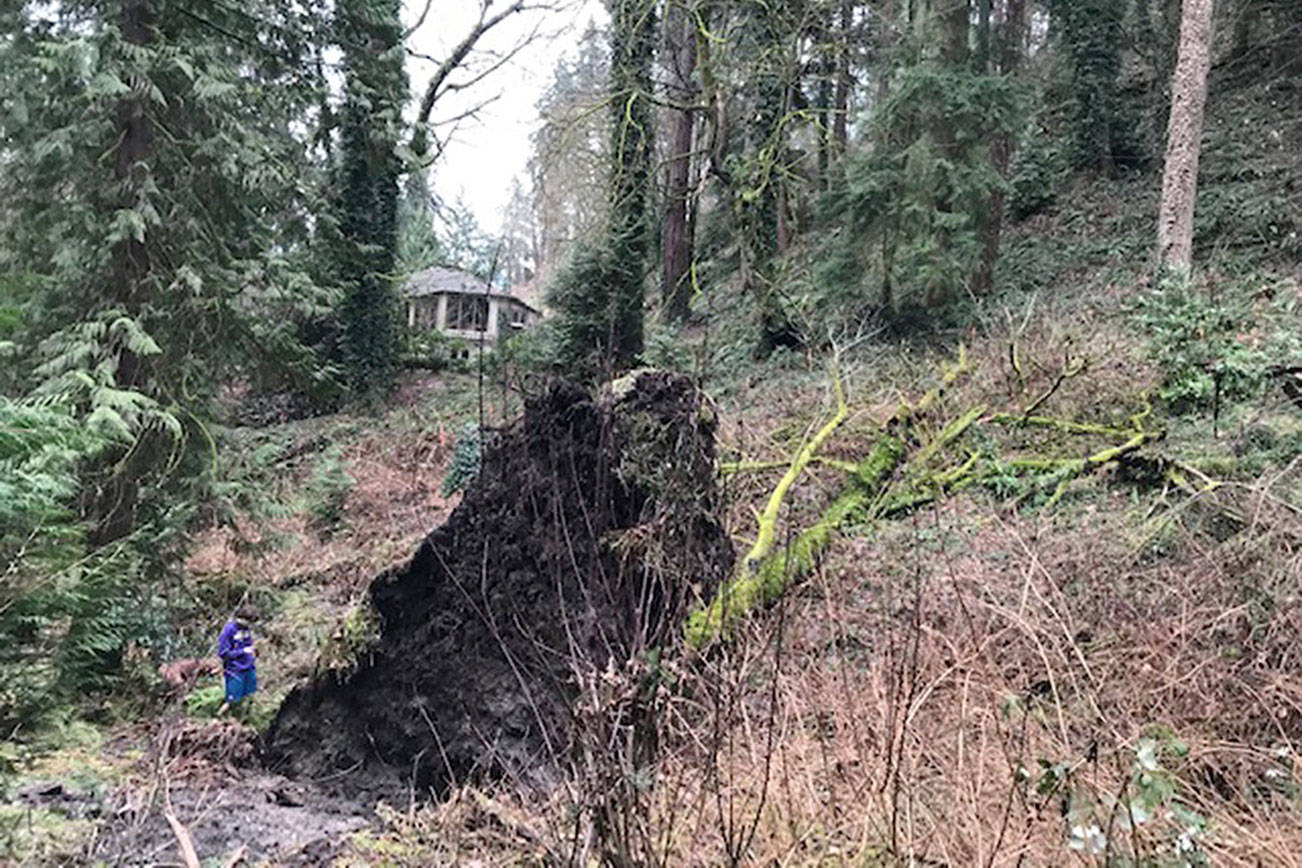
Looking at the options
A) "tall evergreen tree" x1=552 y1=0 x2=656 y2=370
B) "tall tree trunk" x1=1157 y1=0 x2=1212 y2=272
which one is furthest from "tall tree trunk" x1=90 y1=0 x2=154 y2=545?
"tall tree trunk" x1=1157 y1=0 x2=1212 y2=272

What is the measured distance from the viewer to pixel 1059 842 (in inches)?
100

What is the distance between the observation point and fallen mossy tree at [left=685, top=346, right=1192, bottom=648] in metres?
6.22

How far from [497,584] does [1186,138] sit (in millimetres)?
12530

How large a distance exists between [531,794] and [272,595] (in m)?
6.53

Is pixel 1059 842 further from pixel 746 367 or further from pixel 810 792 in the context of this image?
pixel 746 367

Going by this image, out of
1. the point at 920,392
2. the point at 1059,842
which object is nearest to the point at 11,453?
the point at 1059,842

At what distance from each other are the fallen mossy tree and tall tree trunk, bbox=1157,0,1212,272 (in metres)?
5.60

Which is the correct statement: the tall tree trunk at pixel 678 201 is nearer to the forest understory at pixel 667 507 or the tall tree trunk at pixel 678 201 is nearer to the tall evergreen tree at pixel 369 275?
the forest understory at pixel 667 507

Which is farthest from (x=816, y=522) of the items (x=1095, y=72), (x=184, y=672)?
(x=1095, y=72)

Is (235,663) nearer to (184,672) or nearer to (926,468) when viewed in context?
(184,672)

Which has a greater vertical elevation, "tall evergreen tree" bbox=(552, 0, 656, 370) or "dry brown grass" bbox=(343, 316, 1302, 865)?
"tall evergreen tree" bbox=(552, 0, 656, 370)

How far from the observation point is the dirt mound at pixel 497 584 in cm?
485

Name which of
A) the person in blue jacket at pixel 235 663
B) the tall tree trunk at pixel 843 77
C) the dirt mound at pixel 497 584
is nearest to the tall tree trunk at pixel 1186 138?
the tall tree trunk at pixel 843 77

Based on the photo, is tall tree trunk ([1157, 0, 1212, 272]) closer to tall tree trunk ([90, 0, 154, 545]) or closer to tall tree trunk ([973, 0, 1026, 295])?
tall tree trunk ([973, 0, 1026, 295])
